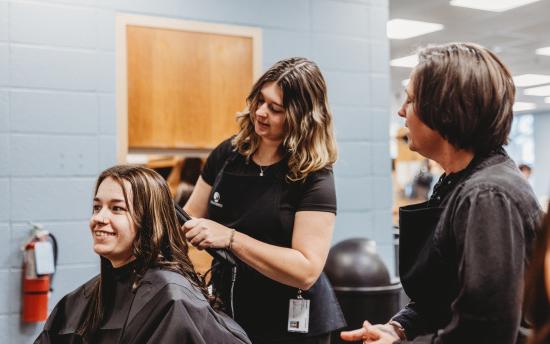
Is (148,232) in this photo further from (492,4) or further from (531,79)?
(531,79)

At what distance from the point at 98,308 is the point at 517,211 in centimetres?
129

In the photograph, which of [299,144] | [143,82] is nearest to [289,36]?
[143,82]

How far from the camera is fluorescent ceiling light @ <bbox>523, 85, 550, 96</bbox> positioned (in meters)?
10.7

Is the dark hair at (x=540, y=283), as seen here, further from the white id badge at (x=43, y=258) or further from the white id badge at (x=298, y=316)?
the white id badge at (x=43, y=258)

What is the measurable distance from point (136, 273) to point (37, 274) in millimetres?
983

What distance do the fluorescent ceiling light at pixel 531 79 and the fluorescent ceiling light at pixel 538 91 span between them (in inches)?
20.9

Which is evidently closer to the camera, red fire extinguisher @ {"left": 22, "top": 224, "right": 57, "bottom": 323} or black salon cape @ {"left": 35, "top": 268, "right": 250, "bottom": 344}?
black salon cape @ {"left": 35, "top": 268, "right": 250, "bottom": 344}

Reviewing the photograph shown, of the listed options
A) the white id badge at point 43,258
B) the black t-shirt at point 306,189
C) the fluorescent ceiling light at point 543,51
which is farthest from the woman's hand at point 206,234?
the fluorescent ceiling light at point 543,51

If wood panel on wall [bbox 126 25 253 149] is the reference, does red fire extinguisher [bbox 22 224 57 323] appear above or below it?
below

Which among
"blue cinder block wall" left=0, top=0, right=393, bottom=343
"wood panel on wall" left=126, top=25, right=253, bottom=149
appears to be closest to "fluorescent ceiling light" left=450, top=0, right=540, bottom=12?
"blue cinder block wall" left=0, top=0, right=393, bottom=343

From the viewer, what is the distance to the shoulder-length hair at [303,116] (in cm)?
185

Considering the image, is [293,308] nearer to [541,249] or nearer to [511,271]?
[511,271]

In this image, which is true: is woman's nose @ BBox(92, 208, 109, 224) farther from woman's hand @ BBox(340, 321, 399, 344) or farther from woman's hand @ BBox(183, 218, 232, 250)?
woman's hand @ BBox(340, 321, 399, 344)

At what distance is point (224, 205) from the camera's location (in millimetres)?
1938
